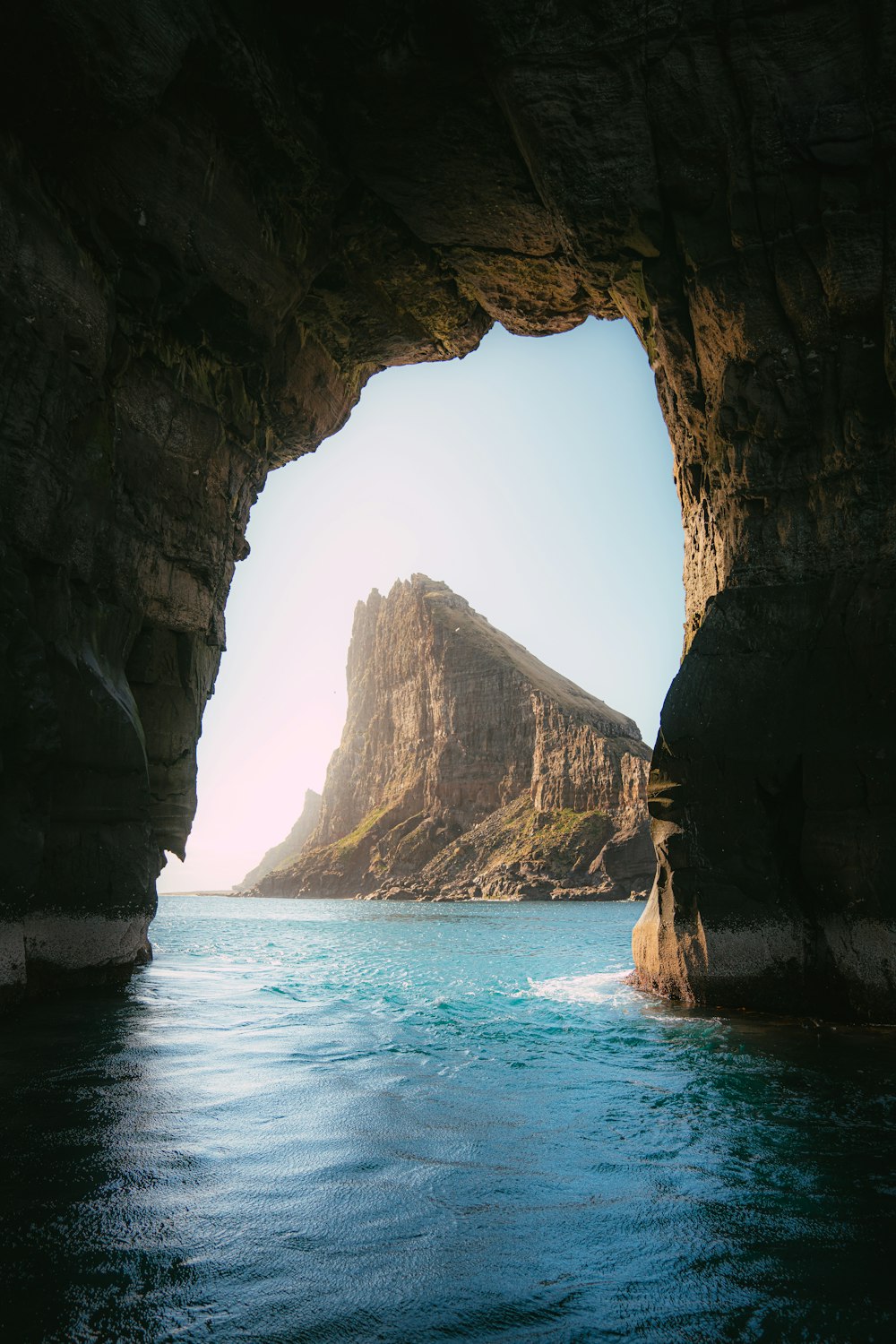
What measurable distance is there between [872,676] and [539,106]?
10.9m

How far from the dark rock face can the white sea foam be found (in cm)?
95

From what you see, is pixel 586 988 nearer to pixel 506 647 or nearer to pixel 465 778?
pixel 465 778

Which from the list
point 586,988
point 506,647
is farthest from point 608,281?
point 506,647

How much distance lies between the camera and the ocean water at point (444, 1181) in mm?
4035

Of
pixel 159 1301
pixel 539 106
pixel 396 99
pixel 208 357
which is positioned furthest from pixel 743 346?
pixel 159 1301

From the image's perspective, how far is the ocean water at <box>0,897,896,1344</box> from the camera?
404 centimetres

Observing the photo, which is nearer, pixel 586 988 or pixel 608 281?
pixel 608 281

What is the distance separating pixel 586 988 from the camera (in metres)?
17.4

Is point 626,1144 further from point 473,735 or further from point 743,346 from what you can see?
point 473,735

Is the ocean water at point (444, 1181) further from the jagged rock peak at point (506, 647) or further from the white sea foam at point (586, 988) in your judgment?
the jagged rock peak at point (506, 647)

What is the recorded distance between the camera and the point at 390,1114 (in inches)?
300

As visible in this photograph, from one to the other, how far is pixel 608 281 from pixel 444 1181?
1654 centimetres

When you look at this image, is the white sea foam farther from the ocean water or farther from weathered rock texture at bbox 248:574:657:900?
weathered rock texture at bbox 248:574:657:900

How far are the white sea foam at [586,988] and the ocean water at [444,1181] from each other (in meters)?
3.22
